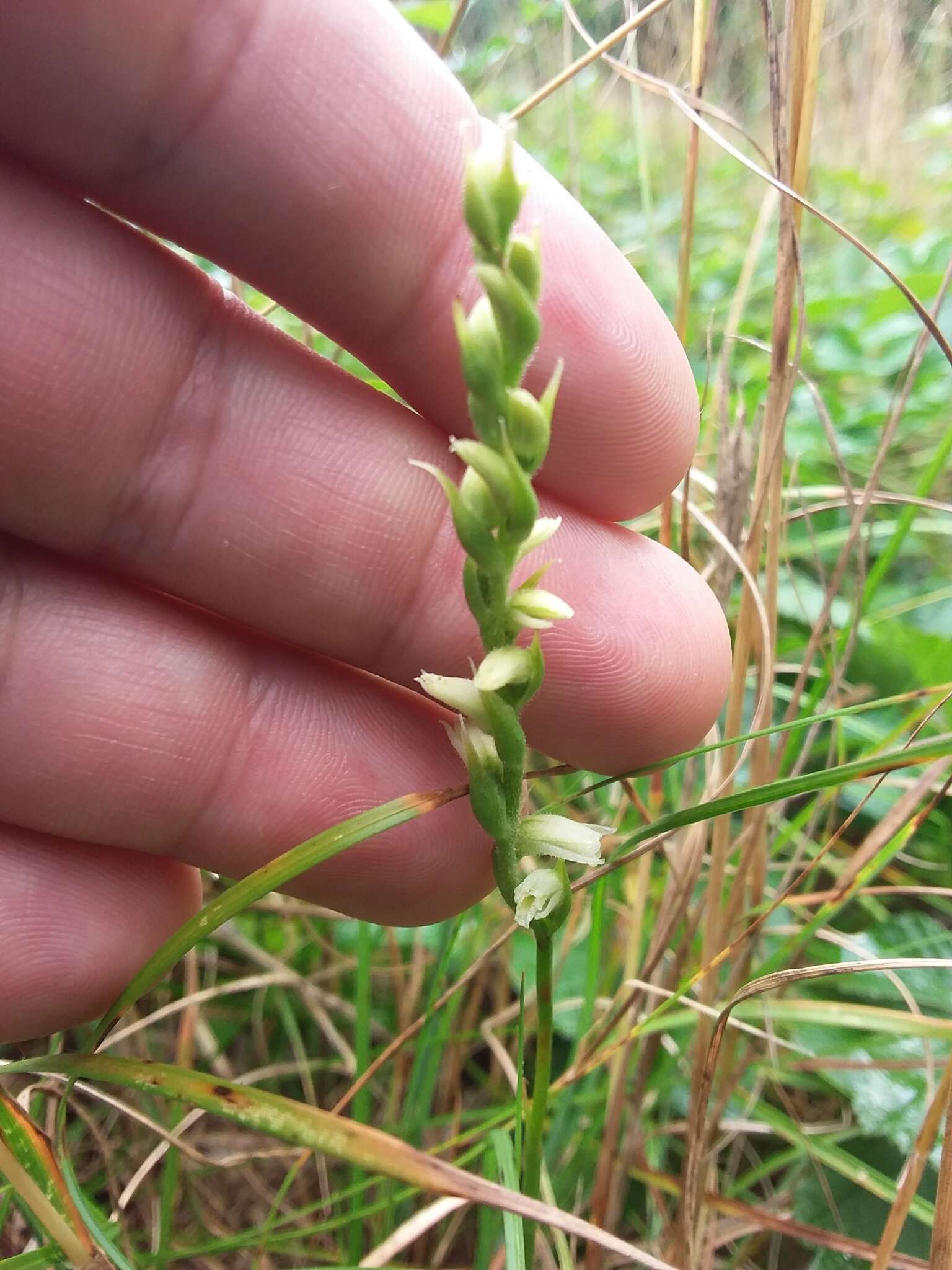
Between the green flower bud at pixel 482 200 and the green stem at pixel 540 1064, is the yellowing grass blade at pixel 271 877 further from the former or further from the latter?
the green flower bud at pixel 482 200

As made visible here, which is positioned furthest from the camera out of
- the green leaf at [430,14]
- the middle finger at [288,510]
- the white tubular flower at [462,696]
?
the green leaf at [430,14]

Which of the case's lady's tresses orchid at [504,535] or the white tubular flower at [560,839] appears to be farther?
the white tubular flower at [560,839]

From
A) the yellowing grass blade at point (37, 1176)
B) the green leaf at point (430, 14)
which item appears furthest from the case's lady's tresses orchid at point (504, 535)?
the green leaf at point (430, 14)

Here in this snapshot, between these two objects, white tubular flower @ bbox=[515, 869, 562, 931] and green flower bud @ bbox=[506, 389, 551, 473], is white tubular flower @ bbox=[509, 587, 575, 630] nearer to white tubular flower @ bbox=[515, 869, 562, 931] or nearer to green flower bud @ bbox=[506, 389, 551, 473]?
green flower bud @ bbox=[506, 389, 551, 473]

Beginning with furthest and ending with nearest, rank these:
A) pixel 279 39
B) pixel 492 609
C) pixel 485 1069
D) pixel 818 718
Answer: pixel 485 1069
pixel 279 39
pixel 818 718
pixel 492 609

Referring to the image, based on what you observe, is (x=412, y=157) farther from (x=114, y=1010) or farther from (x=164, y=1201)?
(x=164, y=1201)

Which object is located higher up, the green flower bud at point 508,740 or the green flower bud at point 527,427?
the green flower bud at point 527,427

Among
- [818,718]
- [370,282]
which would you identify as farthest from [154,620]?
[818,718]
